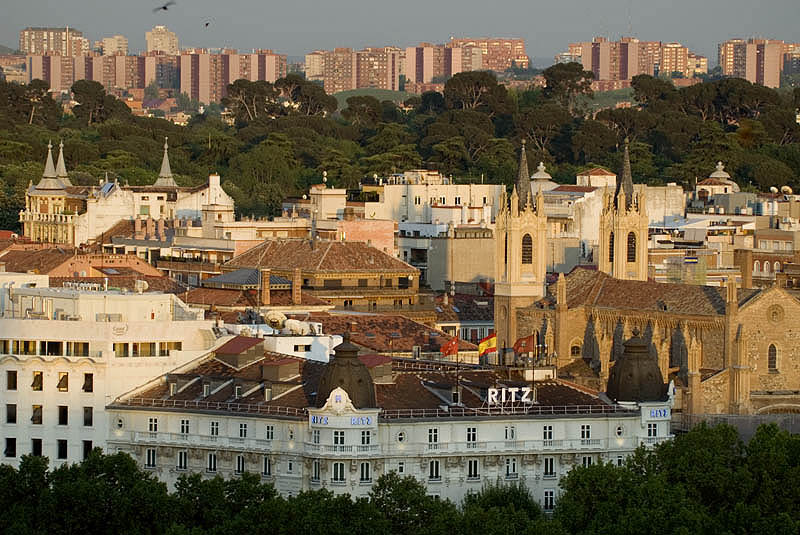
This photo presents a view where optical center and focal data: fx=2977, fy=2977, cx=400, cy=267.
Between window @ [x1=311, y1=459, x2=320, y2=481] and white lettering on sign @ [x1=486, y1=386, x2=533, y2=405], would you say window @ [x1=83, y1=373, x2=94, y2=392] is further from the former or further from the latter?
white lettering on sign @ [x1=486, y1=386, x2=533, y2=405]

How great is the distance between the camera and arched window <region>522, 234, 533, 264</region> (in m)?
97.9

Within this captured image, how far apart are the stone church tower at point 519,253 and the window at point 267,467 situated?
2697 cm

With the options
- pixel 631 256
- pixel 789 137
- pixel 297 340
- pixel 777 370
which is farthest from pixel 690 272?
pixel 789 137

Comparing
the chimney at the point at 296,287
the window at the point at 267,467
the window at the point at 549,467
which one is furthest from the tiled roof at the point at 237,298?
the window at the point at 267,467

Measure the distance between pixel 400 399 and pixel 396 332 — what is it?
66.1 feet

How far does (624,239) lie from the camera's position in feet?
323

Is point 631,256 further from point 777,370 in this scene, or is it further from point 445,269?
point 445,269

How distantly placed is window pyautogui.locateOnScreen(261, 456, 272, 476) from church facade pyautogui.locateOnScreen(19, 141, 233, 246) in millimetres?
62958

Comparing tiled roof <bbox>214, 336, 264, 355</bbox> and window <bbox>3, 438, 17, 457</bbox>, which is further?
tiled roof <bbox>214, 336, 264, 355</bbox>

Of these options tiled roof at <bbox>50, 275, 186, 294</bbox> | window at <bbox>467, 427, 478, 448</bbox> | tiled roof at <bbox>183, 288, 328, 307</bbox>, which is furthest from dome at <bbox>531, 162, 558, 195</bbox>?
window at <bbox>467, 427, 478, 448</bbox>

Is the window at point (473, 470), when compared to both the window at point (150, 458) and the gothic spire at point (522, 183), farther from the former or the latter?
the gothic spire at point (522, 183)

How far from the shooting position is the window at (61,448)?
2911 inches

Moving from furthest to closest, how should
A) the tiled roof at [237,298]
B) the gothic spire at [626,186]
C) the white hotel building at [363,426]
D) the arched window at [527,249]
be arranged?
the gothic spire at [626,186], the arched window at [527,249], the tiled roof at [237,298], the white hotel building at [363,426]

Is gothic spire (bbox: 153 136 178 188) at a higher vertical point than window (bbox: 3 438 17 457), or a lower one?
higher
